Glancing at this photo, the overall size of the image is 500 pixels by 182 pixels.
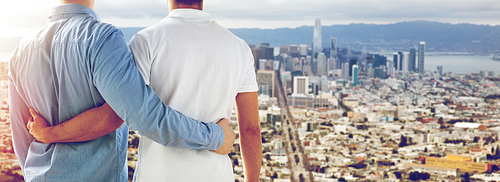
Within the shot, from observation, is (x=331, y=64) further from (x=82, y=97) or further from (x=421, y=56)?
(x=82, y=97)

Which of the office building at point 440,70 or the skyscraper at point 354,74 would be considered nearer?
the office building at point 440,70

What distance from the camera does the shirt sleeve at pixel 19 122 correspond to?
0.93 metres

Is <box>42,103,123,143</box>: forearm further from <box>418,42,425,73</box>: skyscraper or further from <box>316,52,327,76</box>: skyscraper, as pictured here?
<box>418,42,425,73</box>: skyscraper

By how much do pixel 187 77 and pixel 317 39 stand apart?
938cm

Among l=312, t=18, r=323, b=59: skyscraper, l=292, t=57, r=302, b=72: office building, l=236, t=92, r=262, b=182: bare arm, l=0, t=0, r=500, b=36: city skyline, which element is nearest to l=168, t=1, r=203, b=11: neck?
l=236, t=92, r=262, b=182: bare arm

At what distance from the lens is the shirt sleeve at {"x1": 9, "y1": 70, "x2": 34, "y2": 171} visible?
36.6 inches

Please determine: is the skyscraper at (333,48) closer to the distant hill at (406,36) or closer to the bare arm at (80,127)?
the distant hill at (406,36)

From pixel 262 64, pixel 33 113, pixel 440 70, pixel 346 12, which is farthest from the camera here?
pixel 346 12

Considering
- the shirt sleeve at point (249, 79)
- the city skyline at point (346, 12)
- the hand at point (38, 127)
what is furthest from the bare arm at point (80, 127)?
the city skyline at point (346, 12)

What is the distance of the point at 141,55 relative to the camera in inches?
34.6

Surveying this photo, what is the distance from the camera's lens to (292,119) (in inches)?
283

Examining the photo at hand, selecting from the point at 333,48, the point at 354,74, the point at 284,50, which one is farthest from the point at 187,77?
the point at 333,48

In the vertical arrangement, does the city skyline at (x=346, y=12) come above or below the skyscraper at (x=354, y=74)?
above

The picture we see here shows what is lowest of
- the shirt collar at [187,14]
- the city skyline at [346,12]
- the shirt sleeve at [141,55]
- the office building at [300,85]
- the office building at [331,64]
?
the office building at [300,85]
